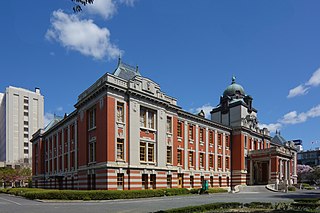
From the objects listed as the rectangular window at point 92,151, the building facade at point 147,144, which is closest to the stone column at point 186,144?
the building facade at point 147,144

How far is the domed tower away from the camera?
180 feet

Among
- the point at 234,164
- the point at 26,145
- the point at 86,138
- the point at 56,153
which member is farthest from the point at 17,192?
the point at 26,145

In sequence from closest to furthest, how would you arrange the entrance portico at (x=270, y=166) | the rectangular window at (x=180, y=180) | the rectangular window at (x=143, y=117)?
the rectangular window at (x=143, y=117) < the rectangular window at (x=180, y=180) < the entrance portico at (x=270, y=166)

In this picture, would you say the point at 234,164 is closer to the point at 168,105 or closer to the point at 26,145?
the point at 168,105

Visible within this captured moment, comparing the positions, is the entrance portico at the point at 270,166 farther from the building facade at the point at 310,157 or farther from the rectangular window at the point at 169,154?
the building facade at the point at 310,157

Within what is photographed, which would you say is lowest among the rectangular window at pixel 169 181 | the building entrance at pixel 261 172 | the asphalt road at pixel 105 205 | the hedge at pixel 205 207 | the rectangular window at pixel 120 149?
the building entrance at pixel 261 172

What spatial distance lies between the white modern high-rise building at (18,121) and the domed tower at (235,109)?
82.3 m

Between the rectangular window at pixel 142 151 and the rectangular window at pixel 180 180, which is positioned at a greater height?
the rectangular window at pixel 142 151

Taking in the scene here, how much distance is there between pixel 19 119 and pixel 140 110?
99.2 metres

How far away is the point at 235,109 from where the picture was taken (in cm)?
5541

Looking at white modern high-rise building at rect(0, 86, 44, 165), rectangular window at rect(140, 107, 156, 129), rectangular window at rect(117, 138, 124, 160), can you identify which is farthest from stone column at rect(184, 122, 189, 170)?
white modern high-rise building at rect(0, 86, 44, 165)

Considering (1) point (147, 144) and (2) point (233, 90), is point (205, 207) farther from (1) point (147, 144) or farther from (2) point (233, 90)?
(2) point (233, 90)

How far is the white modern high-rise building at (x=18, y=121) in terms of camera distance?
115812mm

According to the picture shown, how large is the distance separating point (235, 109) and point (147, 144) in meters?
25.5
